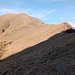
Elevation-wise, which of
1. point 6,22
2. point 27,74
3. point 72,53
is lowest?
point 27,74

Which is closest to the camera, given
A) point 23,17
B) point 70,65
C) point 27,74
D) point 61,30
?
point 70,65

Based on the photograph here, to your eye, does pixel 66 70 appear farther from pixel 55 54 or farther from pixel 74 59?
pixel 55 54

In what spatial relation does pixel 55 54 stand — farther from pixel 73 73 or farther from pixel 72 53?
pixel 73 73

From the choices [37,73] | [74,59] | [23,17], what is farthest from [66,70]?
[23,17]

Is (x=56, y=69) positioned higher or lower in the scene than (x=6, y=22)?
lower

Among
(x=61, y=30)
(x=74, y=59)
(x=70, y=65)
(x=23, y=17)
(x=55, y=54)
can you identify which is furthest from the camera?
(x=23, y=17)

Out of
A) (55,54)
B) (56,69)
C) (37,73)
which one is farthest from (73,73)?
(55,54)

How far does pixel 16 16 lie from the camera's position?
107 m

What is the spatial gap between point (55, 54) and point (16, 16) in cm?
8792

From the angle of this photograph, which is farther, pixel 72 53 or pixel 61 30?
pixel 61 30

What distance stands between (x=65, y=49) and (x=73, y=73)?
6828mm

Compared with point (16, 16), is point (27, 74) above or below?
below

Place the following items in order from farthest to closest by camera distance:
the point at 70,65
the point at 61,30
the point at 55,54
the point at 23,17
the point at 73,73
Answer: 1. the point at 23,17
2. the point at 61,30
3. the point at 55,54
4. the point at 70,65
5. the point at 73,73

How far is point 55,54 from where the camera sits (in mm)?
20375
